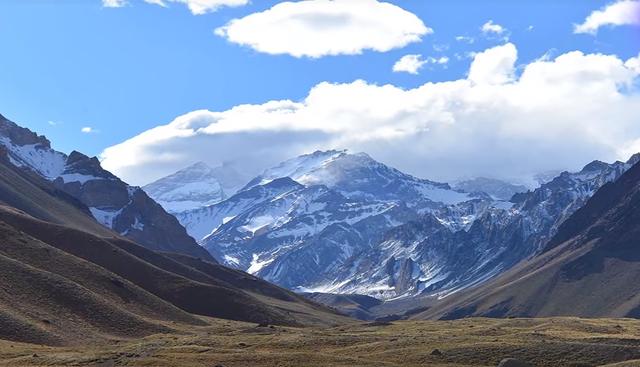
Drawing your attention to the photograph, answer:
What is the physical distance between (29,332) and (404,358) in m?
65.2

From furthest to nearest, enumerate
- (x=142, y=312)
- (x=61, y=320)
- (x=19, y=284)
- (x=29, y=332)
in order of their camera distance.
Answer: (x=142, y=312) < (x=19, y=284) < (x=61, y=320) < (x=29, y=332)

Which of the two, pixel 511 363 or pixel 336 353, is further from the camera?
pixel 336 353

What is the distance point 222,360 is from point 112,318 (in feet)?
238

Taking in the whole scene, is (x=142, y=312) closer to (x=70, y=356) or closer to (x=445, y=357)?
(x=70, y=356)

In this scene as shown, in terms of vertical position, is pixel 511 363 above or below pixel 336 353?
above

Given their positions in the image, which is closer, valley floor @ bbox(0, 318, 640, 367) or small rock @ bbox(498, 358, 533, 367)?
small rock @ bbox(498, 358, 533, 367)

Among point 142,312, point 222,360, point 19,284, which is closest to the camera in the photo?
point 222,360

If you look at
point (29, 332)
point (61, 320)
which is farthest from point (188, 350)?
point (61, 320)

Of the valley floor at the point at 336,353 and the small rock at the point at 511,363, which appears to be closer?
the small rock at the point at 511,363

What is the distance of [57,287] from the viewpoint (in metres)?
178

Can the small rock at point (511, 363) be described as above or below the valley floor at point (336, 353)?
above

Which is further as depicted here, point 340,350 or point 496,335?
point 496,335

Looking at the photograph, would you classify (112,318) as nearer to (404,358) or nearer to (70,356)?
(70,356)

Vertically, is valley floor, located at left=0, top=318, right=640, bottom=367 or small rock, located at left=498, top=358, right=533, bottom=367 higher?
small rock, located at left=498, top=358, right=533, bottom=367
